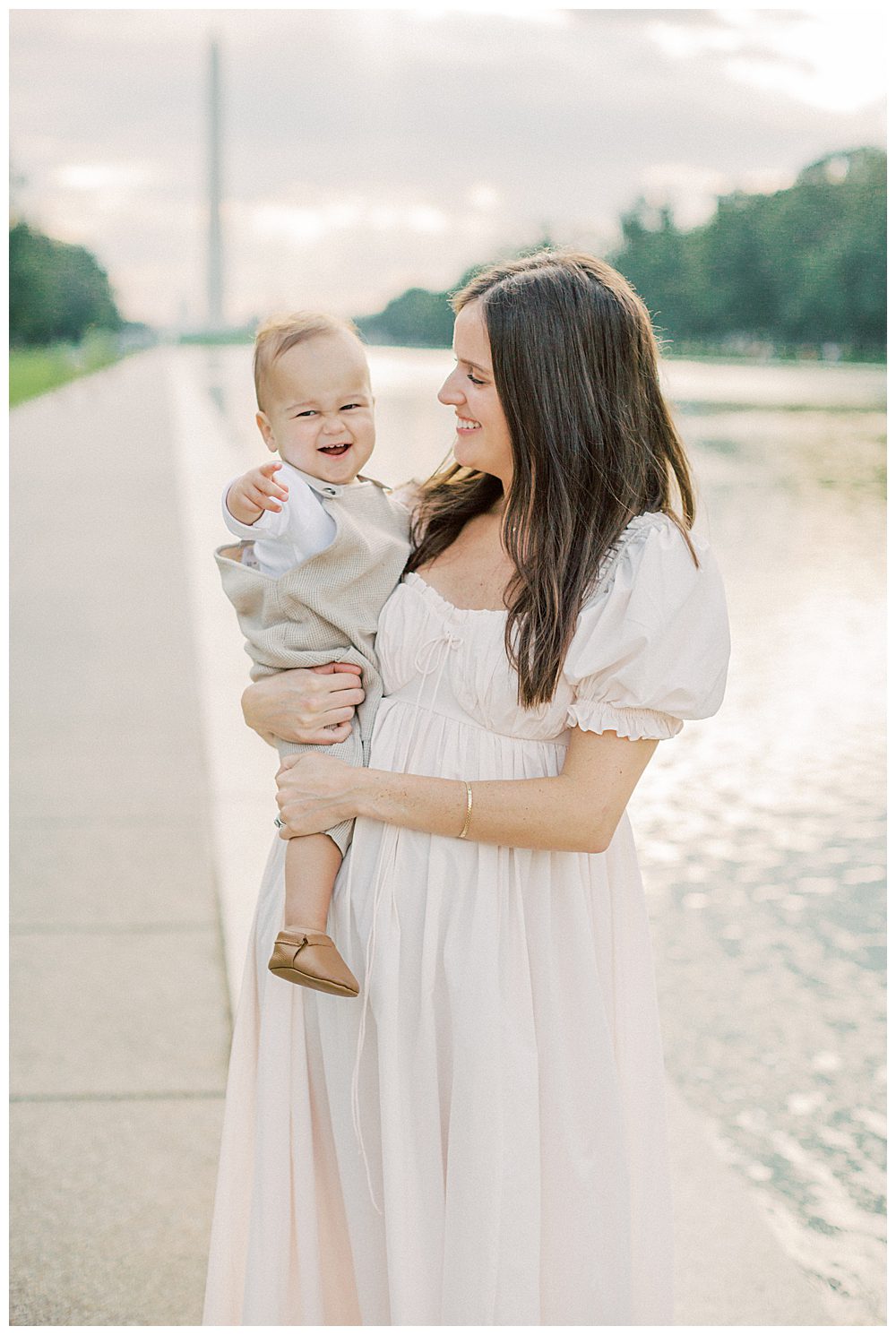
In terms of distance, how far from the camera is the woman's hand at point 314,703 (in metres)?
2.25

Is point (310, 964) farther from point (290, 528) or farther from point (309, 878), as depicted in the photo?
point (290, 528)

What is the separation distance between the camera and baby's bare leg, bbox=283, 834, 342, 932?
87.4 inches

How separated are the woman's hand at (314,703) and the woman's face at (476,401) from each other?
0.39 m

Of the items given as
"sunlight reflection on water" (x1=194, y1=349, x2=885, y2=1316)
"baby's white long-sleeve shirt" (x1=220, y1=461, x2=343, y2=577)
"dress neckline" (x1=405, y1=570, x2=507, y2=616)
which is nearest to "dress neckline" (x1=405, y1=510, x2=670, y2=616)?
"dress neckline" (x1=405, y1=570, x2=507, y2=616)

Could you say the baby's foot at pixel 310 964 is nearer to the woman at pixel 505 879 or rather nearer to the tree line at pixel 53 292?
the woman at pixel 505 879

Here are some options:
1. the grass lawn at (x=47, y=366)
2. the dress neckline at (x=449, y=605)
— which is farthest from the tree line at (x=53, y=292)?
the dress neckline at (x=449, y=605)

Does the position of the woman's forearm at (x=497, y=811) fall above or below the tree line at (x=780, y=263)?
below

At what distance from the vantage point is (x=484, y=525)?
233 centimetres

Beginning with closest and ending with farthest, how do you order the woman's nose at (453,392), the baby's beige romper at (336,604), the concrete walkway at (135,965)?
1. the woman's nose at (453,392)
2. the baby's beige romper at (336,604)
3. the concrete walkway at (135,965)

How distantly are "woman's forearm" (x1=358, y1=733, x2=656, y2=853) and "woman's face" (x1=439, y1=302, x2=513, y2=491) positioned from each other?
440mm

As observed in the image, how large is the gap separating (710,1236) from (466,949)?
4.62ft

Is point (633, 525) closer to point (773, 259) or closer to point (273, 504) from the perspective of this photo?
point (273, 504)

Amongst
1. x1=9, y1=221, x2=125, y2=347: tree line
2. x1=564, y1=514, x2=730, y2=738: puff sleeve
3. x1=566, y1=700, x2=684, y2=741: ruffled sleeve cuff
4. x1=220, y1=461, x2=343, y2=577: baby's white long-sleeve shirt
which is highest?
x1=9, y1=221, x2=125, y2=347: tree line

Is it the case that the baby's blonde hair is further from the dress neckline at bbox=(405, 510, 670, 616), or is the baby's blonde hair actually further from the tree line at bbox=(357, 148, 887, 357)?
the tree line at bbox=(357, 148, 887, 357)
